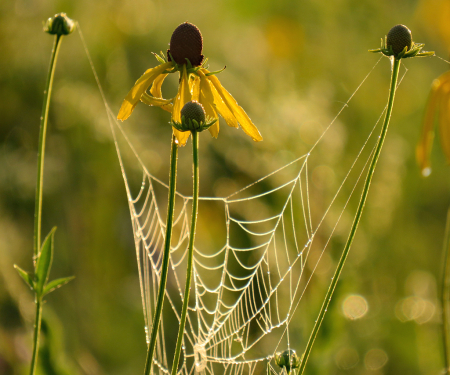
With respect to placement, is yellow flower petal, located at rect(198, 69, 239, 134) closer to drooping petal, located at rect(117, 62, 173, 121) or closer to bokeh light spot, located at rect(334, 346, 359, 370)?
drooping petal, located at rect(117, 62, 173, 121)

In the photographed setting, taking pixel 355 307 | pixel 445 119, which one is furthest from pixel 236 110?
pixel 355 307

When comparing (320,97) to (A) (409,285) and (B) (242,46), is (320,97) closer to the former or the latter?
(A) (409,285)

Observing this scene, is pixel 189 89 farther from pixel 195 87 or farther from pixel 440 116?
pixel 440 116

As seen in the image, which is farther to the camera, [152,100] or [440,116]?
[440,116]

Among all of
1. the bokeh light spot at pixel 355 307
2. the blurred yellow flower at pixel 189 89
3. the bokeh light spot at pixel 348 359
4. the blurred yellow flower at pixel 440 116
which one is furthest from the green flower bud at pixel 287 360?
the bokeh light spot at pixel 348 359

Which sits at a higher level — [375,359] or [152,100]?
[152,100]

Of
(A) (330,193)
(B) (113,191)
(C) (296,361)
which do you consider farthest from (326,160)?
(C) (296,361)

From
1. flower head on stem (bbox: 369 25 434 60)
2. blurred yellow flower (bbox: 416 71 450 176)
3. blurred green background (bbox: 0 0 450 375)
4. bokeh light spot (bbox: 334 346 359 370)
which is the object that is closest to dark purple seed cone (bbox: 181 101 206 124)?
flower head on stem (bbox: 369 25 434 60)
